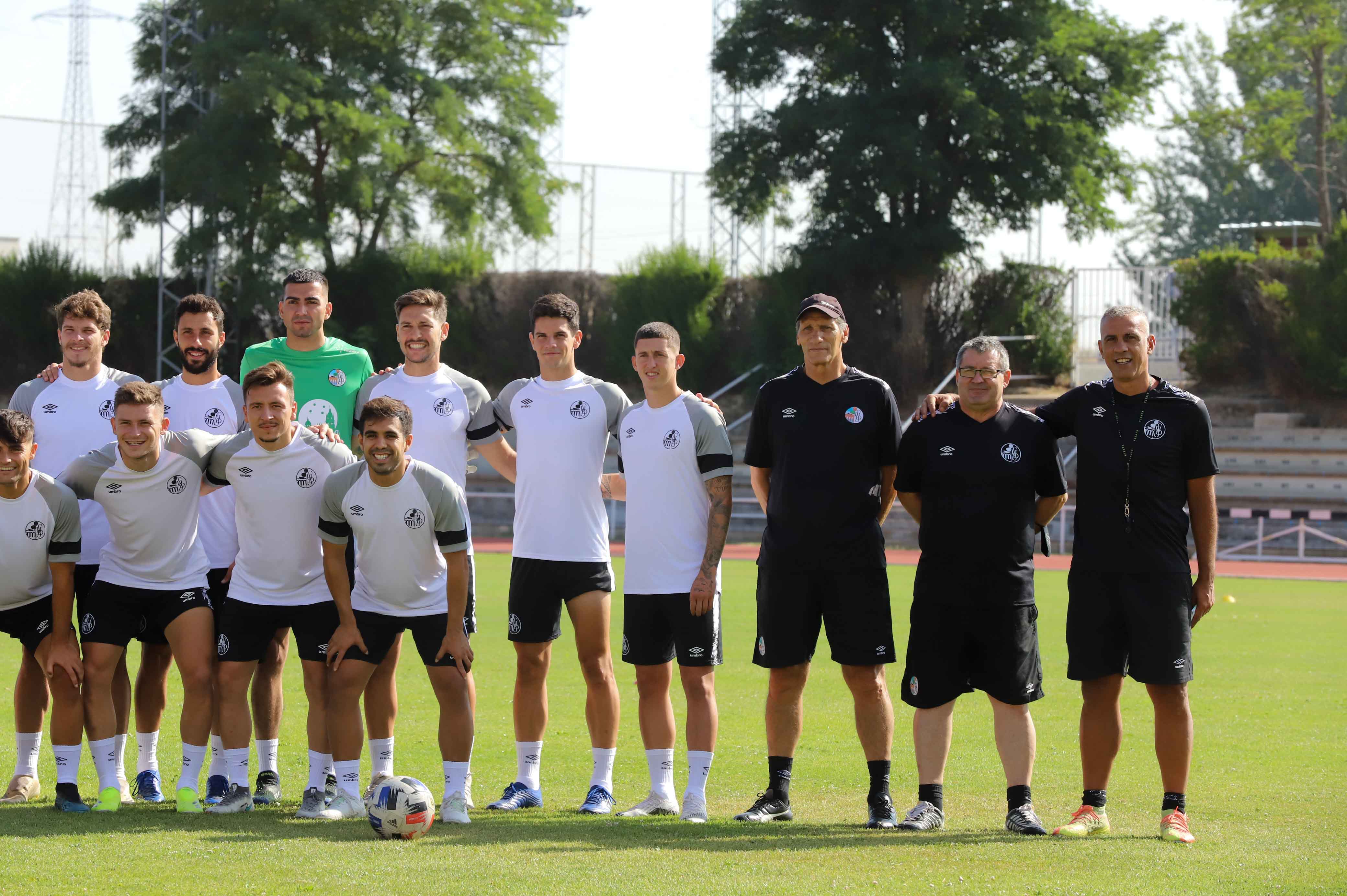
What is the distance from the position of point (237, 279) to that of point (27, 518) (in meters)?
31.1

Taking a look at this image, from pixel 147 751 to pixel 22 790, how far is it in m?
0.58

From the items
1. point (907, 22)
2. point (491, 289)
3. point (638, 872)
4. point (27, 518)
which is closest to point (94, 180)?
point (491, 289)

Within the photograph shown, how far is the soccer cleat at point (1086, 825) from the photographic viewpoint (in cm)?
616

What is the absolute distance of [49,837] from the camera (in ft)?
19.2

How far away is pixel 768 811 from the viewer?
653cm

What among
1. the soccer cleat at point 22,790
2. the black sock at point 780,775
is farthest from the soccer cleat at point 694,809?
the soccer cleat at point 22,790

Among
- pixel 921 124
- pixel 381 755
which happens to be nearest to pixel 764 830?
pixel 381 755

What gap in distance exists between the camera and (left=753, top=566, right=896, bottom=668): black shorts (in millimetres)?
6457

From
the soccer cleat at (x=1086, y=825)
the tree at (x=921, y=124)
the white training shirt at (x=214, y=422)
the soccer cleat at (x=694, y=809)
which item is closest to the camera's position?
the soccer cleat at (x=1086, y=825)

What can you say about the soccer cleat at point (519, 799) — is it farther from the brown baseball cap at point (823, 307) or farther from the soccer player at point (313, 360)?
the brown baseball cap at point (823, 307)

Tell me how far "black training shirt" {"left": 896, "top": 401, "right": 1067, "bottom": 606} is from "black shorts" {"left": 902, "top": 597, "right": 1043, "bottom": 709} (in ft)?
0.23

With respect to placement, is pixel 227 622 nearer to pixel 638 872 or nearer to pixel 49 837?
pixel 49 837

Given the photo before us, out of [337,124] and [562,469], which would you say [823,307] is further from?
[337,124]

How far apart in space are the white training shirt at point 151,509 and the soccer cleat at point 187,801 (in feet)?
3.07
